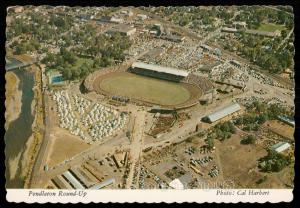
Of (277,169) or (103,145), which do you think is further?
(103,145)

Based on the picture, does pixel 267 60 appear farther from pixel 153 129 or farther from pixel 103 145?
pixel 103 145

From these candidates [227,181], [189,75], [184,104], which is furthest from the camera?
[189,75]

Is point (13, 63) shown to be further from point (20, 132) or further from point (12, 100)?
point (20, 132)

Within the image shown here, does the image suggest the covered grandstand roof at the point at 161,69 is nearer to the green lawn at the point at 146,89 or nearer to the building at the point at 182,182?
the green lawn at the point at 146,89

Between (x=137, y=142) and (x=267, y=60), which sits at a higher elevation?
(x=267, y=60)

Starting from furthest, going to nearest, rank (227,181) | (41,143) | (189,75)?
(189,75) → (41,143) → (227,181)

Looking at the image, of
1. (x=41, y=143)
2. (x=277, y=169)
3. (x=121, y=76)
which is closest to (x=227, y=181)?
(x=277, y=169)

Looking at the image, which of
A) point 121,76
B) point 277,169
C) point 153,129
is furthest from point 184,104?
point 277,169
